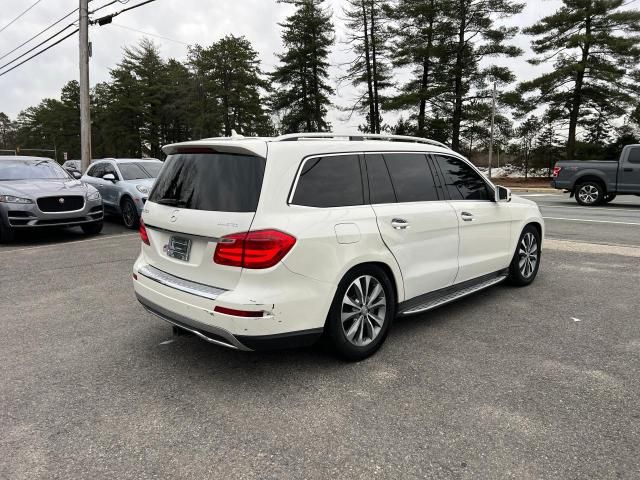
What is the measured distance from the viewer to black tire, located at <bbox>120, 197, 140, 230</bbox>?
10.6 m

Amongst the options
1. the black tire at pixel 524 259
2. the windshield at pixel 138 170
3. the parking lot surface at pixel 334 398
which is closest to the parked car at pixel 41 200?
the windshield at pixel 138 170

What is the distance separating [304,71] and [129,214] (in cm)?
3295

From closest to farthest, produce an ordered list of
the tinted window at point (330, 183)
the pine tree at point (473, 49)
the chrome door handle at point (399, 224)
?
the tinted window at point (330, 183), the chrome door handle at point (399, 224), the pine tree at point (473, 49)

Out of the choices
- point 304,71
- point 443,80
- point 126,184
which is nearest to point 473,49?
point 443,80

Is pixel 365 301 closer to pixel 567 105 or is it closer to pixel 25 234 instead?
pixel 25 234

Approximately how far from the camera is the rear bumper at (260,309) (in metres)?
3.05

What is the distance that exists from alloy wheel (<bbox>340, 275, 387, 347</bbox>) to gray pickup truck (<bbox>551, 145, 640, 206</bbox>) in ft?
48.8

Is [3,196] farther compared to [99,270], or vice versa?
[3,196]

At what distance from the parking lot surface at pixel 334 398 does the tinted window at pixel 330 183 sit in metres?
1.24

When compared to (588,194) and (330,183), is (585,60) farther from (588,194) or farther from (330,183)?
(330,183)

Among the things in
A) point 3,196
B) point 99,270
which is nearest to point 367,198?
point 99,270

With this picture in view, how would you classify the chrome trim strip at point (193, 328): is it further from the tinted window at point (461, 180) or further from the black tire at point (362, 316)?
the tinted window at point (461, 180)

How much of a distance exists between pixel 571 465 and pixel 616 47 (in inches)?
1190

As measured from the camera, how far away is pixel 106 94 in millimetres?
57938
